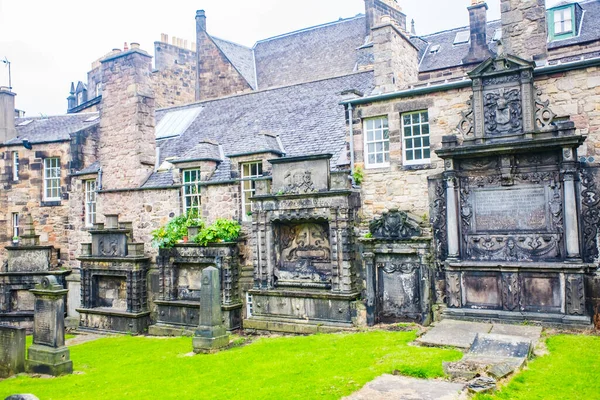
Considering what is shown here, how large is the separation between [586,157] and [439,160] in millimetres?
3252

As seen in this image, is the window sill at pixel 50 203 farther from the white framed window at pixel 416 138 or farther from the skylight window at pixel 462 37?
the skylight window at pixel 462 37

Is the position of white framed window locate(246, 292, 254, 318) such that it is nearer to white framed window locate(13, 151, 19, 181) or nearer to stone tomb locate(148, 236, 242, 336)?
stone tomb locate(148, 236, 242, 336)

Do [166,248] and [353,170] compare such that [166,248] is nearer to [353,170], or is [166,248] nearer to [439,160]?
[353,170]

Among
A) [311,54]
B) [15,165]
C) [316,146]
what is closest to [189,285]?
[316,146]

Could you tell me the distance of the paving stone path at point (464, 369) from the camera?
24.6 feet

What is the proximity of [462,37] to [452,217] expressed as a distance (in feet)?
52.3

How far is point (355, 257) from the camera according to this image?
46.4 ft

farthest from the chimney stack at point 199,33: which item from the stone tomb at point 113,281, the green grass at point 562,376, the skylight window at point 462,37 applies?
the green grass at point 562,376

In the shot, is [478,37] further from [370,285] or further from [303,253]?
[370,285]

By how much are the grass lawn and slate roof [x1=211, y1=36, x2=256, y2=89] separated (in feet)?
58.5

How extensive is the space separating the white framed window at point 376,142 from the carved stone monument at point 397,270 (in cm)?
183

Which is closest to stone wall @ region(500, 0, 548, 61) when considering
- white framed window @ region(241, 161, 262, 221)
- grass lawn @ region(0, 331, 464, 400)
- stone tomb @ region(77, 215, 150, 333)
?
grass lawn @ region(0, 331, 464, 400)

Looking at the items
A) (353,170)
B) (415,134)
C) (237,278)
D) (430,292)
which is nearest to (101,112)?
(237,278)

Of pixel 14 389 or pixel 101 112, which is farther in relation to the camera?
pixel 101 112
